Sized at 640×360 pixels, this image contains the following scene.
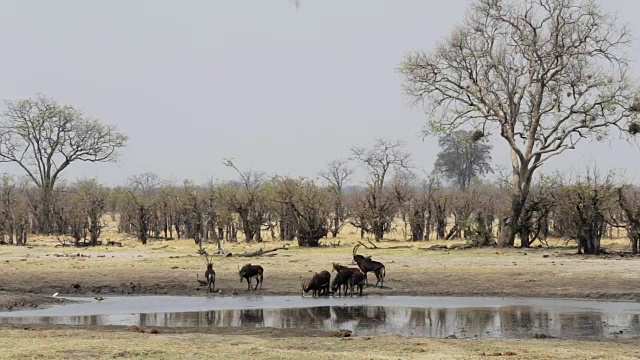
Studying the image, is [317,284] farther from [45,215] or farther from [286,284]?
[45,215]

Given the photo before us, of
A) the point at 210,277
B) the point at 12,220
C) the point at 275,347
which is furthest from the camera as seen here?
the point at 12,220

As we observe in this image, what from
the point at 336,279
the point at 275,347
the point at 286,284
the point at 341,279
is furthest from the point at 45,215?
the point at 275,347

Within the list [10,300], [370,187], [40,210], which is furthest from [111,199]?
[10,300]

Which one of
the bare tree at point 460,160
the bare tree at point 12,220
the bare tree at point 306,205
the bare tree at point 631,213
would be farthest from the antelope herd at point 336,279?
the bare tree at point 460,160

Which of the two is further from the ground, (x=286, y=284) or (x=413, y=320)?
(x=286, y=284)

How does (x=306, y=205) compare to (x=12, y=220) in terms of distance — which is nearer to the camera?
(x=306, y=205)

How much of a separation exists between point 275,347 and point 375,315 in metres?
6.16

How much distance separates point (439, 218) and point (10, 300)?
30270 millimetres

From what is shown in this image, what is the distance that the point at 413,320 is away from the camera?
18562 millimetres

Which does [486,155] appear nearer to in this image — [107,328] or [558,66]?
[558,66]

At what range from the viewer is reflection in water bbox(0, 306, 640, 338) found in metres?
16.6

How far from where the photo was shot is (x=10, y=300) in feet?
72.2

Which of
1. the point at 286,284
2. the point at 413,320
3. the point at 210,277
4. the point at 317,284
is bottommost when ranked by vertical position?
the point at 413,320

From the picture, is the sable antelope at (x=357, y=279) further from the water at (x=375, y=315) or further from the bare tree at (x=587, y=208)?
the bare tree at (x=587, y=208)
